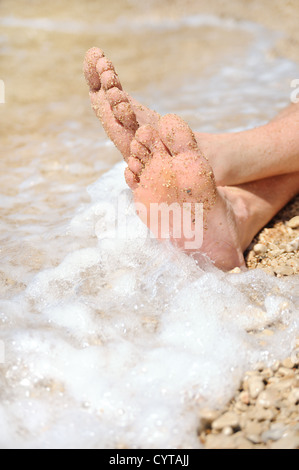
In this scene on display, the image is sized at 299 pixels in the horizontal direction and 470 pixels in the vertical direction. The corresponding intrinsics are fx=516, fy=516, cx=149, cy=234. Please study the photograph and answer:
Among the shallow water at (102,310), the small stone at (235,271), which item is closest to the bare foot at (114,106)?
the shallow water at (102,310)

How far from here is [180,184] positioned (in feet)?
4.05

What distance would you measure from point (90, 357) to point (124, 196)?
769 millimetres

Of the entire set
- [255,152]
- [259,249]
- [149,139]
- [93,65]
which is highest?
[93,65]

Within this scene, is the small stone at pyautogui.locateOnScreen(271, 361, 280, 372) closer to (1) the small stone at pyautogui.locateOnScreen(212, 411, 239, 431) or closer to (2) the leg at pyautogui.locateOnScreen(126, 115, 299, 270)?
(1) the small stone at pyautogui.locateOnScreen(212, 411, 239, 431)

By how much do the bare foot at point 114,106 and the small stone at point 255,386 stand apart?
685mm

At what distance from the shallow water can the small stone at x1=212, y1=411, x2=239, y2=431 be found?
0.11ft

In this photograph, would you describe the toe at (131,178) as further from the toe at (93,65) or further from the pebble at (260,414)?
the pebble at (260,414)

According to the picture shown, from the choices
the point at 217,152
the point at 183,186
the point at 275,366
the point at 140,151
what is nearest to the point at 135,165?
the point at 140,151

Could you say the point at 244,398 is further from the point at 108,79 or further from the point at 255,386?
the point at 108,79

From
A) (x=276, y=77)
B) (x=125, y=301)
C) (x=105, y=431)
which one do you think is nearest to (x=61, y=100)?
(x=276, y=77)

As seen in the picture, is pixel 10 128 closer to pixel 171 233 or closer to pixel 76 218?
pixel 76 218

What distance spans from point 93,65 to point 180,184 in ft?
1.47

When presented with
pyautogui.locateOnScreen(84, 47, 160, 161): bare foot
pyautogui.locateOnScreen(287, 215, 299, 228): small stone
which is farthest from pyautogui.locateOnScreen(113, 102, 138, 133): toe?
pyautogui.locateOnScreen(287, 215, 299, 228): small stone

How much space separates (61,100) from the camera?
289cm
